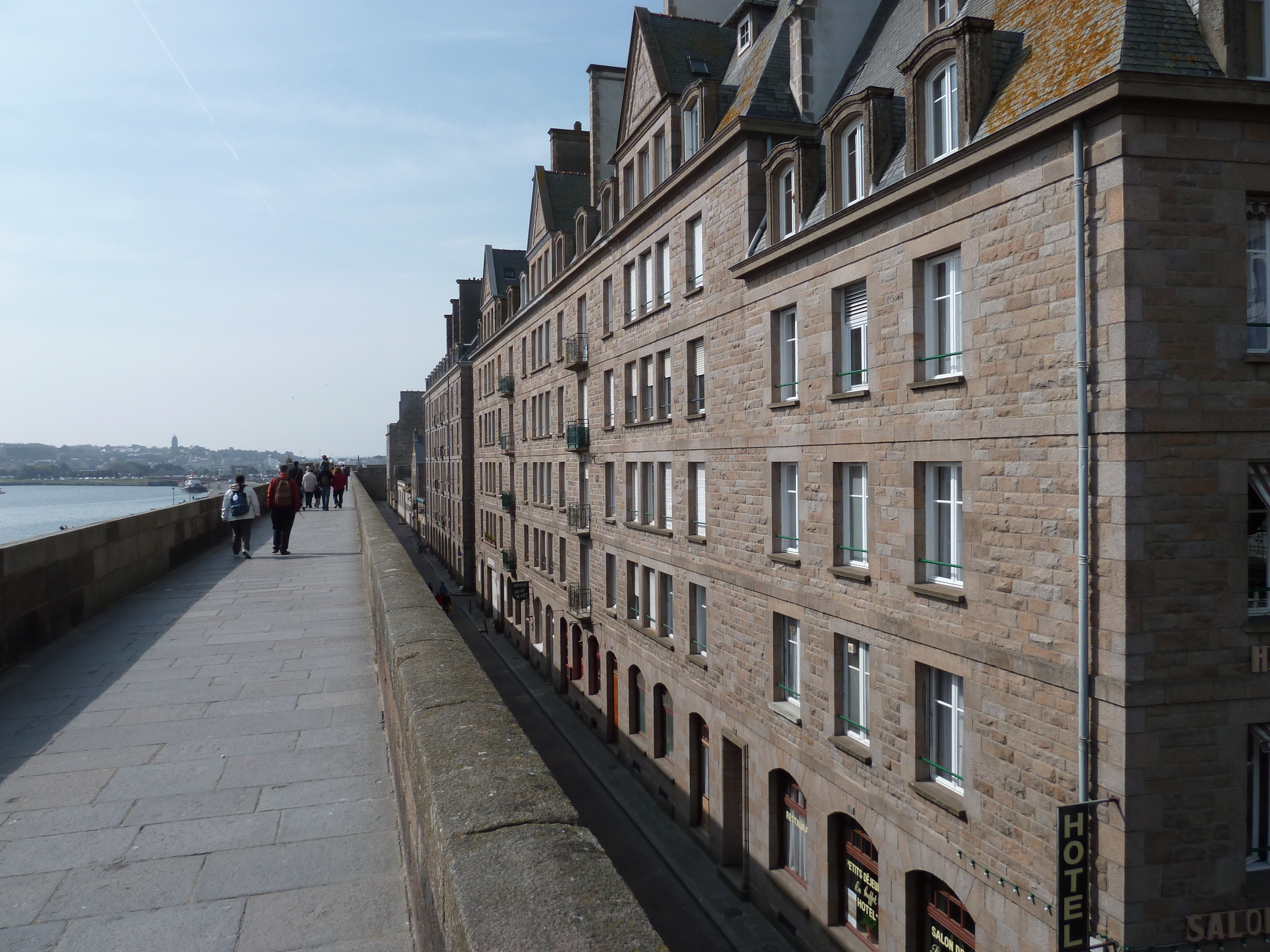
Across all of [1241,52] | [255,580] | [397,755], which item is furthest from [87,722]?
[1241,52]

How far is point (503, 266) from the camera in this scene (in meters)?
56.5

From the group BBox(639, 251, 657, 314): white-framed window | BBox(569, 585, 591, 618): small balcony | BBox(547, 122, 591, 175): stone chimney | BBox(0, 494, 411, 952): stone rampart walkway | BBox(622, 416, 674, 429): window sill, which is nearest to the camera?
BBox(0, 494, 411, 952): stone rampart walkway

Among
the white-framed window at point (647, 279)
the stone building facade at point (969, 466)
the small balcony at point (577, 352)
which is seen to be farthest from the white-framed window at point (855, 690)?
the small balcony at point (577, 352)

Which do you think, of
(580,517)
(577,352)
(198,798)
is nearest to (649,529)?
(580,517)

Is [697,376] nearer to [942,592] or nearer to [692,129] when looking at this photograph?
[692,129]

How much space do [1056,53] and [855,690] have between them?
11.0 m

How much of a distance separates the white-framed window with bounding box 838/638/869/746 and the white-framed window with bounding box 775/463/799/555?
281 cm

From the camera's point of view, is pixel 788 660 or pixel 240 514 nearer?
pixel 240 514

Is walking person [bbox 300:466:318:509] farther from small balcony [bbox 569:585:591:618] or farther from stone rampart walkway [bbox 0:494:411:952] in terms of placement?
stone rampart walkway [bbox 0:494:411:952]

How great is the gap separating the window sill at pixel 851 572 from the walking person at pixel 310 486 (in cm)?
2254

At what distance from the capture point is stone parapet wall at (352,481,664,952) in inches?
101

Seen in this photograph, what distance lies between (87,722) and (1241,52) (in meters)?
14.8

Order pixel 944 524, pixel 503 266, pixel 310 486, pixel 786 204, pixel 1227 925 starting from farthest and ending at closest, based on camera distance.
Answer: pixel 503 266 < pixel 310 486 < pixel 786 204 < pixel 944 524 < pixel 1227 925

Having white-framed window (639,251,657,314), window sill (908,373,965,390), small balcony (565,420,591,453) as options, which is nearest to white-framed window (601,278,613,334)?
white-framed window (639,251,657,314)
